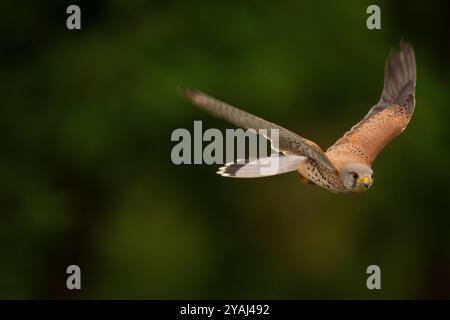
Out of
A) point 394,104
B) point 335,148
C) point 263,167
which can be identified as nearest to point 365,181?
point 263,167

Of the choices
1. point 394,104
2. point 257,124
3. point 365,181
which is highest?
point 394,104

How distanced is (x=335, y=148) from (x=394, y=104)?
0.90 metres

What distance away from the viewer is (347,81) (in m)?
7.61

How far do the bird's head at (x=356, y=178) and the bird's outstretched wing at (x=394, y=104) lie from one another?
805 millimetres

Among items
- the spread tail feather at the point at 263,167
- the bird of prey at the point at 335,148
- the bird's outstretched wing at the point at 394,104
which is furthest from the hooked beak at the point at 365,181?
the bird's outstretched wing at the point at 394,104

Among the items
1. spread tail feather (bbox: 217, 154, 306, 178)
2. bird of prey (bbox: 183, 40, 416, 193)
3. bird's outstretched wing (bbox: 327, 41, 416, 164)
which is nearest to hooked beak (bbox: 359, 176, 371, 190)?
bird of prey (bbox: 183, 40, 416, 193)

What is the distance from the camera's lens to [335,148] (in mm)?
Answer: 3582

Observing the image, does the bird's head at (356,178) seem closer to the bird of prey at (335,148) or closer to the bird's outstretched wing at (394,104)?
the bird of prey at (335,148)

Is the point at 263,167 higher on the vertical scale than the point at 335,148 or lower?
lower

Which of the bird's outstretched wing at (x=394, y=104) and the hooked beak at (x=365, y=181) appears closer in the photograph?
the hooked beak at (x=365, y=181)

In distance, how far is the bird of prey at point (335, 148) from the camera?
9.27 ft

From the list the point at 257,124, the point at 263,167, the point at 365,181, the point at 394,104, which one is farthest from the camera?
the point at 394,104

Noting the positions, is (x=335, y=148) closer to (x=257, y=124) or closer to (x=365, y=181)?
(x=365, y=181)

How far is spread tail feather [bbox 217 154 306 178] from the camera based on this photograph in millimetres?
3080
